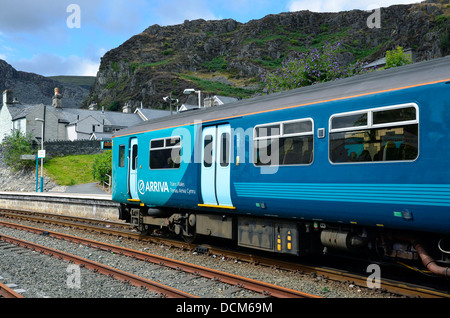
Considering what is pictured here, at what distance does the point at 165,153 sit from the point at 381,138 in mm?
6545

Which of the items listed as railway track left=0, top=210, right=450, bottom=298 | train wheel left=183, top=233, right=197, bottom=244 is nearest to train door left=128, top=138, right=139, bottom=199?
railway track left=0, top=210, right=450, bottom=298

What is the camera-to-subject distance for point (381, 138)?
6.85 meters

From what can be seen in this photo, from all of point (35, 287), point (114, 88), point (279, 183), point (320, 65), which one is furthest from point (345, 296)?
point (114, 88)

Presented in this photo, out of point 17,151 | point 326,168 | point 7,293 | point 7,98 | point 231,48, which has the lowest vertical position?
point 7,293

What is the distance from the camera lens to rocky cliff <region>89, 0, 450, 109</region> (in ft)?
349

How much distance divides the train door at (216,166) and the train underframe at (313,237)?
2.03 ft

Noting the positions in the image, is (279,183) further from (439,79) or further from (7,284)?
(7,284)

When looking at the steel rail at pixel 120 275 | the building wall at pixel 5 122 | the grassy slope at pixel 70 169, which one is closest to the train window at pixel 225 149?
the steel rail at pixel 120 275

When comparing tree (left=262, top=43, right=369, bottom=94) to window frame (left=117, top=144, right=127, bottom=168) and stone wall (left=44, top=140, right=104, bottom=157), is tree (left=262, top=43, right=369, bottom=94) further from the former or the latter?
stone wall (left=44, top=140, right=104, bottom=157)

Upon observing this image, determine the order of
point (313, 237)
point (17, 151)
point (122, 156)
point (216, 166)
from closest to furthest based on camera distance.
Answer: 1. point (313, 237)
2. point (216, 166)
3. point (122, 156)
4. point (17, 151)

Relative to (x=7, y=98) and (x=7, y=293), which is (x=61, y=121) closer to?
(x=7, y=98)

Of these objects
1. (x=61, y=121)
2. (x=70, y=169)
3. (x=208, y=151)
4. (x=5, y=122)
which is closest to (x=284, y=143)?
(x=208, y=151)

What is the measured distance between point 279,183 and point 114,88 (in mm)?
139068

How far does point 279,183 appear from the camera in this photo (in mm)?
8516
